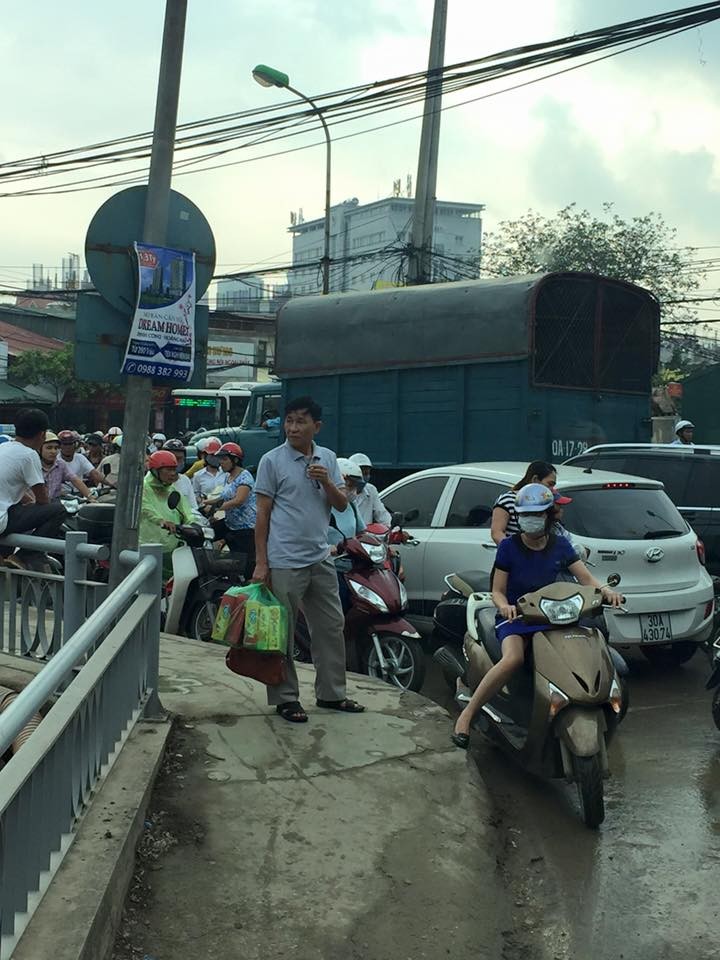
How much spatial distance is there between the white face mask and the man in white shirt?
10.7ft

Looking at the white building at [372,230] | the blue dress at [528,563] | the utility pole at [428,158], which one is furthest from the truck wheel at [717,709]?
the white building at [372,230]

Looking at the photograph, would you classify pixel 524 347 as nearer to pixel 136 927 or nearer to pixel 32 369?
pixel 136 927

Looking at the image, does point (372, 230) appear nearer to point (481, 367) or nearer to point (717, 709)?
point (481, 367)

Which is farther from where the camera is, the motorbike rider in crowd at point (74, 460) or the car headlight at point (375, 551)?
the motorbike rider in crowd at point (74, 460)

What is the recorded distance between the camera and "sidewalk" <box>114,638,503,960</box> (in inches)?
153

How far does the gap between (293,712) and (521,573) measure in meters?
1.40

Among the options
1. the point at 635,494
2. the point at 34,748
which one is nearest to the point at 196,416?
the point at 635,494

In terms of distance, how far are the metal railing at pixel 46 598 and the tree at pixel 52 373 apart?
122 ft

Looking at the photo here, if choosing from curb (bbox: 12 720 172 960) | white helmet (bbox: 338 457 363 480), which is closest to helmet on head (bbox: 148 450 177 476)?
white helmet (bbox: 338 457 363 480)

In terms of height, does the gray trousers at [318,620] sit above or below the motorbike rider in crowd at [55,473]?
below

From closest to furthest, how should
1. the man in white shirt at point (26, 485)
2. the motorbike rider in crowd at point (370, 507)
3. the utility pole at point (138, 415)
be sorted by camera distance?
1. the utility pole at point (138, 415)
2. the man in white shirt at point (26, 485)
3. the motorbike rider in crowd at point (370, 507)

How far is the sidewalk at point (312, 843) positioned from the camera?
3.89 m

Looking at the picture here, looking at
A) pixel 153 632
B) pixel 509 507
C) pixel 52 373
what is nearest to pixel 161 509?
pixel 509 507

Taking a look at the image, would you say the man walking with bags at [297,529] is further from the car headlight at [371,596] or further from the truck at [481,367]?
the truck at [481,367]
